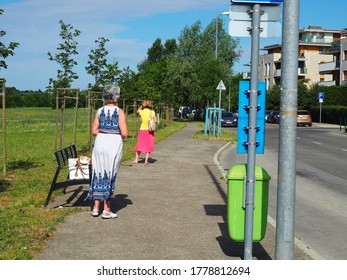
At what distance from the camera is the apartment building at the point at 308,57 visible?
9364cm

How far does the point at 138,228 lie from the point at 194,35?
60349 millimetres

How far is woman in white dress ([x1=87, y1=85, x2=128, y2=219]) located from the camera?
751 centimetres

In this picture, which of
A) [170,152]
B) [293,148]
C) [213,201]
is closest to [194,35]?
[170,152]

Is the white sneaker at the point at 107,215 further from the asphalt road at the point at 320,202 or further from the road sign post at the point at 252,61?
the road sign post at the point at 252,61

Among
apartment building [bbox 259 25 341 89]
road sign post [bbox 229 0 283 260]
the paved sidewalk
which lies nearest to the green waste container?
road sign post [bbox 229 0 283 260]

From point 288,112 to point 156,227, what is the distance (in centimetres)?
290

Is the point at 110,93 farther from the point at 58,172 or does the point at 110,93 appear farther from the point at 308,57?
the point at 308,57

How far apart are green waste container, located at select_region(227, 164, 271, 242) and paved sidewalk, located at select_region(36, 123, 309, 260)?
0.45m

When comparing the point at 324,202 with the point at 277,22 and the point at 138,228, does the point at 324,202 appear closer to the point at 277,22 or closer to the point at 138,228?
the point at 138,228

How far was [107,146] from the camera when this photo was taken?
24.6 ft

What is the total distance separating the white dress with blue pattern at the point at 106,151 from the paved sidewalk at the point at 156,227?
43cm

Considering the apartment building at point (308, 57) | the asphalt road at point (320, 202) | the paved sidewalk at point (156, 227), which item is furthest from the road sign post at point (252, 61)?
the apartment building at point (308, 57)

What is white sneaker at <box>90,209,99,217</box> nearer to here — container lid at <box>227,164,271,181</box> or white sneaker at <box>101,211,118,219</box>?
white sneaker at <box>101,211,118,219</box>

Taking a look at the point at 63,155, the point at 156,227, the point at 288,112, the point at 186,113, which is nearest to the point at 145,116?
the point at 63,155
